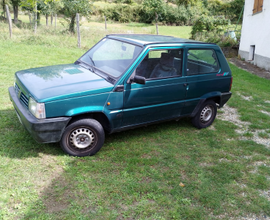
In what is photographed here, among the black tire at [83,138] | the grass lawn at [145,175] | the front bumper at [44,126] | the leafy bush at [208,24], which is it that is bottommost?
the grass lawn at [145,175]

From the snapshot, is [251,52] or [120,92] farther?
[251,52]

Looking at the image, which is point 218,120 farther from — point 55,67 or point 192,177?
point 55,67

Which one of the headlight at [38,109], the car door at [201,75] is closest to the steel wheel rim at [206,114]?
the car door at [201,75]

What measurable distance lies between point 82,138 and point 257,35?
1254 centimetres

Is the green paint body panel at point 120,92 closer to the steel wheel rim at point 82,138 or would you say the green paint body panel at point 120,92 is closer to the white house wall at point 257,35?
the steel wheel rim at point 82,138

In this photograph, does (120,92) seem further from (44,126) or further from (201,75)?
(201,75)

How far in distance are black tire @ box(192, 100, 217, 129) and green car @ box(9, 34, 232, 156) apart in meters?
0.02

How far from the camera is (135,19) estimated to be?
46.3m

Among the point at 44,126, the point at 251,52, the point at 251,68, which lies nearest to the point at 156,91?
the point at 44,126

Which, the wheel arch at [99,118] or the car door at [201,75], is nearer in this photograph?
the wheel arch at [99,118]

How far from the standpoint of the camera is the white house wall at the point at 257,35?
492 inches

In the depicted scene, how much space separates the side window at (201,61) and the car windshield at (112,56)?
3.79 ft

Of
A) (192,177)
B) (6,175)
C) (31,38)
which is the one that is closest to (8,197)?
(6,175)

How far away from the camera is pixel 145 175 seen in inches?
153
